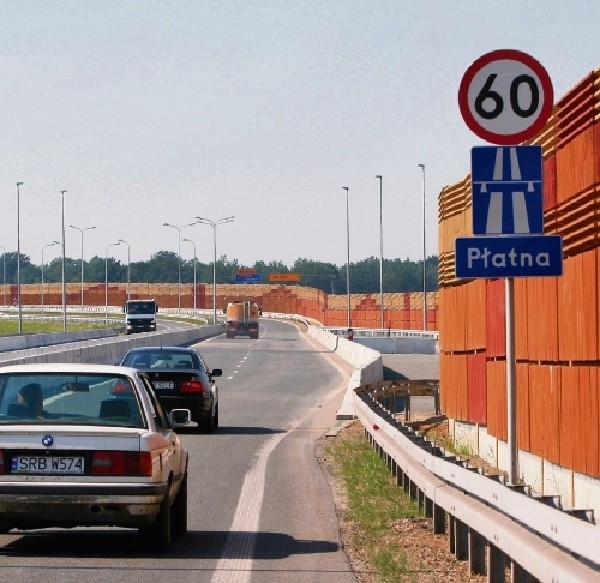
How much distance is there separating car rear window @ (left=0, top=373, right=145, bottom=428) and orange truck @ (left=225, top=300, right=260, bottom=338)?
93752 mm

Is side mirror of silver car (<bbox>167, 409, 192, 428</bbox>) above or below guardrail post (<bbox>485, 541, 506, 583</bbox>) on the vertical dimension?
above

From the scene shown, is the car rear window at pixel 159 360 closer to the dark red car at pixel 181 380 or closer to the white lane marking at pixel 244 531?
the dark red car at pixel 181 380

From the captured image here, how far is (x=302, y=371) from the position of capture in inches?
2185

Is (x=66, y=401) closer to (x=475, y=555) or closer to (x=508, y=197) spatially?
(x=475, y=555)

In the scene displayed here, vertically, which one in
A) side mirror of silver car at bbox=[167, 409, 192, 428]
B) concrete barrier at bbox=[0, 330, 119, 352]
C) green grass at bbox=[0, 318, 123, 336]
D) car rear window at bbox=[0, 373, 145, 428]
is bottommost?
side mirror of silver car at bbox=[167, 409, 192, 428]

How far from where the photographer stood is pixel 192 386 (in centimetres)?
2645

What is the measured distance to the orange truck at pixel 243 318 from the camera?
349 ft

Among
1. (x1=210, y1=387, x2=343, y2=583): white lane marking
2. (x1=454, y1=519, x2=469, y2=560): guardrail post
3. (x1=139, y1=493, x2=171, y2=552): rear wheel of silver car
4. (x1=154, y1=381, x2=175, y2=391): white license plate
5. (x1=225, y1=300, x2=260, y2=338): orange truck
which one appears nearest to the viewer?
(x1=210, y1=387, x2=343, y2=583): white lane marking

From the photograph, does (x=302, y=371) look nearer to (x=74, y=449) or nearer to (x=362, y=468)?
(x=362, y=468)

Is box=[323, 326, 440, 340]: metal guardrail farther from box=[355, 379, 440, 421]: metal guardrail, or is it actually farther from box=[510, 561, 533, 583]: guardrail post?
box=[510, 561, 533, 583]: guardrail post

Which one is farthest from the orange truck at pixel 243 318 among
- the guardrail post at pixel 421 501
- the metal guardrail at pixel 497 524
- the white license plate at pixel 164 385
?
the guardrail post at pixel 421 501

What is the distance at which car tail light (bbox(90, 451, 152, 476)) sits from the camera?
11.5 metres

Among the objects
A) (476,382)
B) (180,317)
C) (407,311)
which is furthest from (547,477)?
(180,317)

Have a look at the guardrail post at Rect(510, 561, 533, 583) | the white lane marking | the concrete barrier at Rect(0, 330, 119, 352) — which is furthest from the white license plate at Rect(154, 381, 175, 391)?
the concrete barrier at Rect(0, 330, 119, 352)
